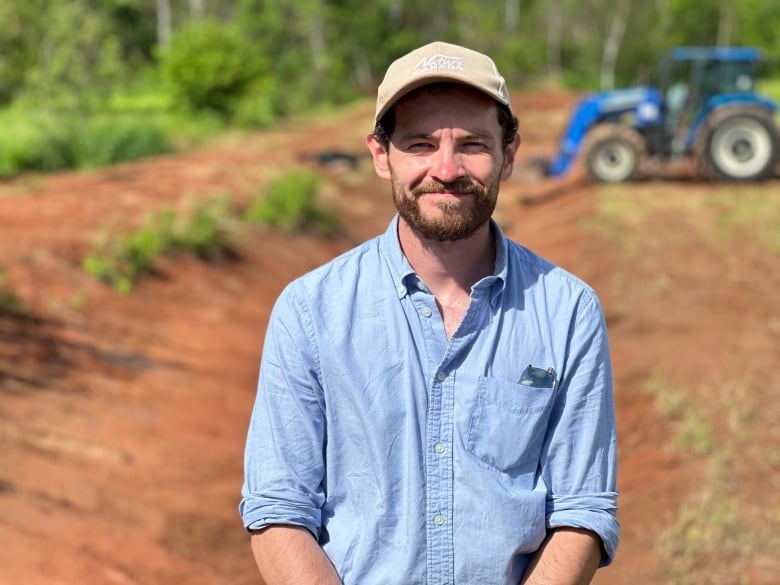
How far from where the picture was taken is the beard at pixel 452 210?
2.23 m

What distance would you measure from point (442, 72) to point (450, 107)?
0.33ft

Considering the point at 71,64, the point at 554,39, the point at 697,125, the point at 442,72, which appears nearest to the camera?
the point at 442,72

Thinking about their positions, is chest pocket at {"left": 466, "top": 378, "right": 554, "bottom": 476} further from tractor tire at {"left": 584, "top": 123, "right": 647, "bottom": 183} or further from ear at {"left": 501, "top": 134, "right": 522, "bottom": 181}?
tractor tire at {"left": 584, "top": 123, "right": 647, "bottom": 183}

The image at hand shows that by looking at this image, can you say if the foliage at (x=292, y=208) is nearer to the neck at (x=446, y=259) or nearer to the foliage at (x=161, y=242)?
the foliage at (x=161, y=242)

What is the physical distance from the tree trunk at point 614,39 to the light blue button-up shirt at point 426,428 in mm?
49276

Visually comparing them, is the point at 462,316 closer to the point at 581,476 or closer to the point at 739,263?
the point at 581,476

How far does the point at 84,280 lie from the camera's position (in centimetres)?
1055

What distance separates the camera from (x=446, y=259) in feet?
7.56

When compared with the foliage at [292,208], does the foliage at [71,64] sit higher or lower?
higher

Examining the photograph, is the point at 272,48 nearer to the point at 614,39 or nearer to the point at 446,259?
the point at 614,39

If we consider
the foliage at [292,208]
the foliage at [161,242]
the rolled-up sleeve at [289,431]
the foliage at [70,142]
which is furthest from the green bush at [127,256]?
the rolled-up sleeve at [289,431]

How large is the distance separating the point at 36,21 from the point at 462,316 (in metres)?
20.0

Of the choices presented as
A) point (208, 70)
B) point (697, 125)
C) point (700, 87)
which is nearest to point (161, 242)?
point (697, 125)

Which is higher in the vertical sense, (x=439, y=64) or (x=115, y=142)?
(x=439, y=64)
